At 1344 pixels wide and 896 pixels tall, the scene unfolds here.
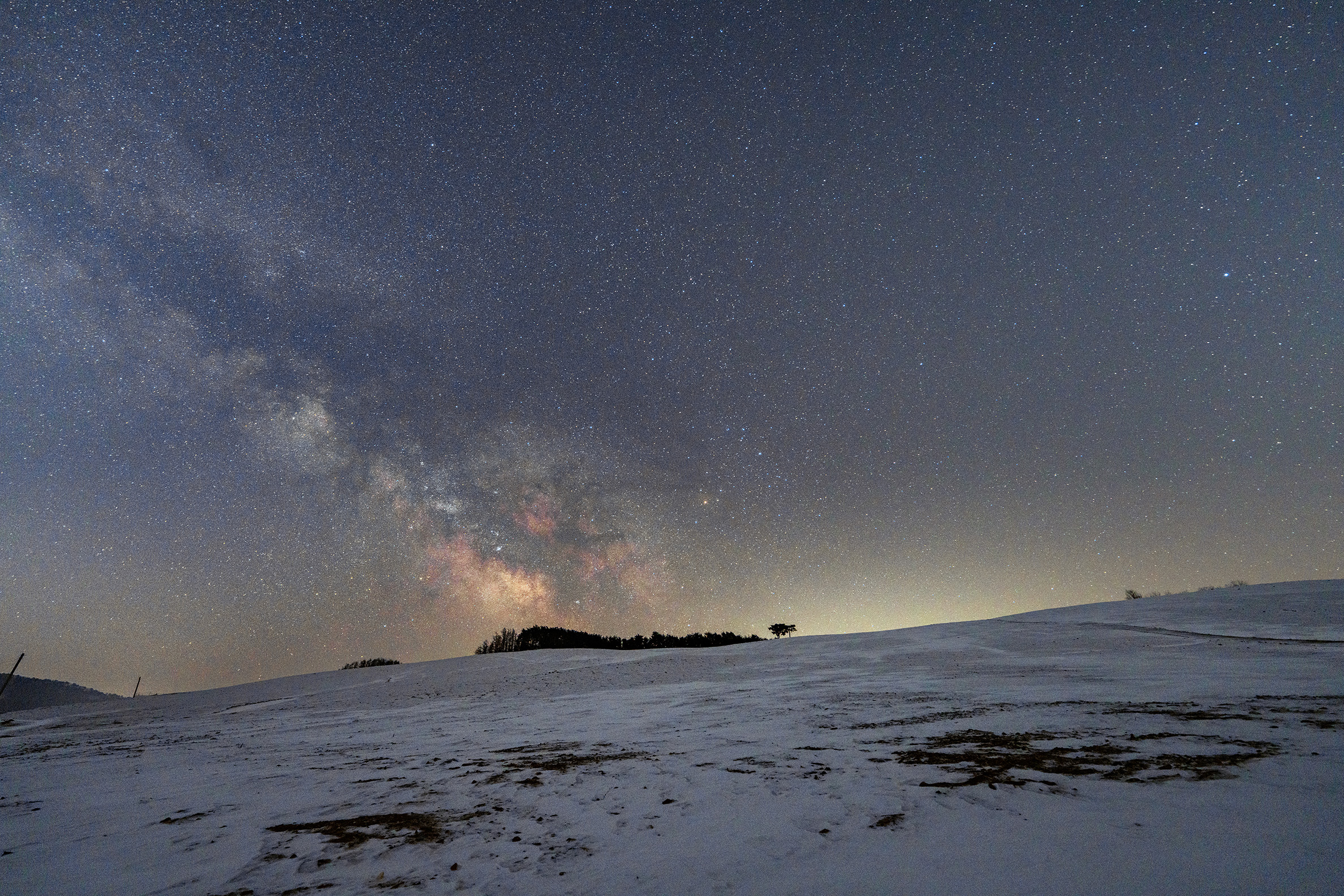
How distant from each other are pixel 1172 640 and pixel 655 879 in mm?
17048

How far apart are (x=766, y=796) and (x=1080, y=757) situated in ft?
8.60

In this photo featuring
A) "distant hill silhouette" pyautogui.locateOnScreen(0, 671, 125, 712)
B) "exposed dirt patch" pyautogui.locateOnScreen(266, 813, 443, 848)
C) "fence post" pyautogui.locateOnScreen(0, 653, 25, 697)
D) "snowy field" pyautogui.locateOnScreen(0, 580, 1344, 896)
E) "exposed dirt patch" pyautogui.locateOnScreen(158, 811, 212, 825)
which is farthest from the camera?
"distant hill silhouette" pyautogui.locateOnScreen(0, 671, 125, 712)

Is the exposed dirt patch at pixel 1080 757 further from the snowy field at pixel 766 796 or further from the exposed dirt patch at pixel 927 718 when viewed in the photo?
the exposed dirt patch at pixel 927 718

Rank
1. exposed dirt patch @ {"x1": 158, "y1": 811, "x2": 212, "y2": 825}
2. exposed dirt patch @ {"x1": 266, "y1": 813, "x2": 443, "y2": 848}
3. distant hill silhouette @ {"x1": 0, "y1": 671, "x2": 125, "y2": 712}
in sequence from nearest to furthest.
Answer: exposed dirt patch @ {"x1": 266, "y1": 813, "x2": 443, "y2": 848} → exposed dirt patch @ {"x1": 158, "y1": 811, "x2": 212, "y2": 825} → distant hill silhouette @ {"x1": 0, "y1": 671, "x2": 125, "y2": 712}

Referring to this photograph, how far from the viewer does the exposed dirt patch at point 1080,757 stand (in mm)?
3908

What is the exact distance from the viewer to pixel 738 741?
6.28 m

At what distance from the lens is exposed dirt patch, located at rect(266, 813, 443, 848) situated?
3676mm

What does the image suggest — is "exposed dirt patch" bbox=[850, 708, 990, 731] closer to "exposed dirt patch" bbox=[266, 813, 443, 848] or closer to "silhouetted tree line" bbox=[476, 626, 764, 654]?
"exposed dirt patch" bbox=[266, 813, 443, 848]

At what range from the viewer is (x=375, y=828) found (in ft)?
12.8

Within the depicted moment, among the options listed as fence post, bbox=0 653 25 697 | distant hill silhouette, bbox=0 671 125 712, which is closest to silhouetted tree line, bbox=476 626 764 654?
fence post, bbox=0 653 25 697

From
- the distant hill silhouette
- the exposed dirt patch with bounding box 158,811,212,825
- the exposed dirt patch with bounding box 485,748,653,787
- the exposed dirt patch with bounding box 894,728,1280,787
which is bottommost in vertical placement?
the exposed dirt patch with bounding box 894,728,1280,787

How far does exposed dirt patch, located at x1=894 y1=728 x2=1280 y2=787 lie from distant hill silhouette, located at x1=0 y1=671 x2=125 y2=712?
158 meters

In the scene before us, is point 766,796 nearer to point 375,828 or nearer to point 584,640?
point 375,828

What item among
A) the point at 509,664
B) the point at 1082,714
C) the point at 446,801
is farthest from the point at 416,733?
the point at 509,664
